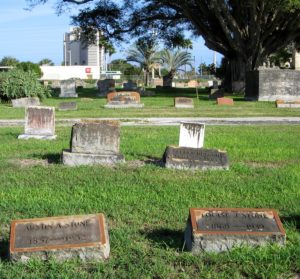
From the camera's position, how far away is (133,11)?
41.8m

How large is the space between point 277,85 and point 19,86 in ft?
40.4

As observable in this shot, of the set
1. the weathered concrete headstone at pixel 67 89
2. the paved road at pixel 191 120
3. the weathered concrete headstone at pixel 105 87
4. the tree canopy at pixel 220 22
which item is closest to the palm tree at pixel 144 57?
the tree canopy at pixel 220 22

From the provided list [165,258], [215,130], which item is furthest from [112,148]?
[215,130]

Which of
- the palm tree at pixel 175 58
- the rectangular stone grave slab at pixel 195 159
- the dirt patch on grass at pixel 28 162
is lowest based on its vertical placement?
the dirt patch on grass at pixel 28 162

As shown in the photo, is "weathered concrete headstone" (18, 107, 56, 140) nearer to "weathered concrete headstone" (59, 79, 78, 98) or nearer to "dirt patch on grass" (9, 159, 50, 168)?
"dirt patch on grass" (9, 159, 50, 168)

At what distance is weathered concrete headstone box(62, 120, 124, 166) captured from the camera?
8914mm

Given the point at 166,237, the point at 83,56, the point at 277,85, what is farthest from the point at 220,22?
the point at 83,56

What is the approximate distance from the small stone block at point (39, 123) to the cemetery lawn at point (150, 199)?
559mm

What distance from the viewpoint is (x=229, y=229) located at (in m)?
4.95

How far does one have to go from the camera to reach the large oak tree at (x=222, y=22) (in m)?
33.5

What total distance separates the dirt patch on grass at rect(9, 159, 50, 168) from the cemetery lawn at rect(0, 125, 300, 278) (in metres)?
0.02

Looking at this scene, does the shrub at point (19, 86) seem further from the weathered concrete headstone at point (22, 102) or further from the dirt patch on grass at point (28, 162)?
the dirt patch on grass at point (28, 162)

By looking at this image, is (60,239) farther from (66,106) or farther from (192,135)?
(66,106)

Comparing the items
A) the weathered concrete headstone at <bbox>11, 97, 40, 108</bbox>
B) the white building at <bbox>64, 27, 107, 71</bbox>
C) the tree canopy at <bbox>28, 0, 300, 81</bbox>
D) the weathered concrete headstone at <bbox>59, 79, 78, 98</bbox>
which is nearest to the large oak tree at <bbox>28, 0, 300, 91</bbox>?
the tree canopy at <bbox>28, 0, 300, 81</bbox>
